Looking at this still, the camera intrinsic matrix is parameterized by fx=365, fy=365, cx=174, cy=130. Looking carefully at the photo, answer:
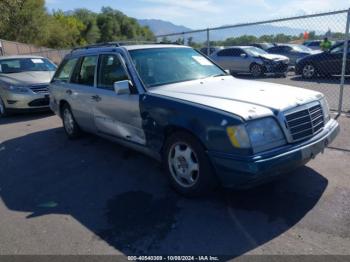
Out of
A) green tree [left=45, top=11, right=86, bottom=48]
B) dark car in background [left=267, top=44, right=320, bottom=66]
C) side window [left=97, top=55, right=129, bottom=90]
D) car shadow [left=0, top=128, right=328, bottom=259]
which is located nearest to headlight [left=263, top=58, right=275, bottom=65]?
dark car in background [left=267, top=44, right=320, bottom=66]

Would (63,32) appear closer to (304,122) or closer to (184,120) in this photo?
(184,120)

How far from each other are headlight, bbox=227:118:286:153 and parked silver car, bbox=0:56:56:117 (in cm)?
745

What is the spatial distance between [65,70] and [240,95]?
13.7 feet

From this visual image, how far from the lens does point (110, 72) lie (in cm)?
541

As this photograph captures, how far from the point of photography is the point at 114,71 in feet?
17.4

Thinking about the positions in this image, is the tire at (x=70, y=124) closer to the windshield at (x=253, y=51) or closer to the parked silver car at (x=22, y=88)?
the parked silver car at (x=22, y=88)

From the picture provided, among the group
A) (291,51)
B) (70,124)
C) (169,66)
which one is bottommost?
(70,124)

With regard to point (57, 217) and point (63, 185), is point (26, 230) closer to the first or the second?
point (57, 217)

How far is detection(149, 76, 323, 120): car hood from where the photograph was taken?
12.1 feet

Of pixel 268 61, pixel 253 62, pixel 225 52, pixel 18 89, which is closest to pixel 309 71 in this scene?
Answer: pixel 268 61

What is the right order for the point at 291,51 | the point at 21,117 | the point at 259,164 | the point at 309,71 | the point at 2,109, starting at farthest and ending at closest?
the point at 291,51, the point at 309,71, the point at 2,109, the point at 21,117, the point at 259,164

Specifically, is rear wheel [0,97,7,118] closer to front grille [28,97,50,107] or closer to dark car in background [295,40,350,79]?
front grille [28,97,50,107]

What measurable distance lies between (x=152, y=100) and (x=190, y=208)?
53.6 inches

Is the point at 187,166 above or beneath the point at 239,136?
beneath
